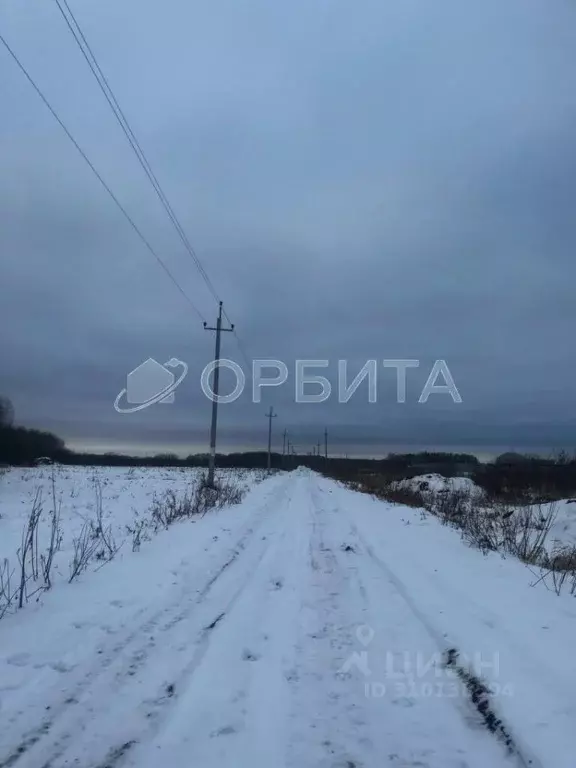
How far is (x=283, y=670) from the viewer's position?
4219 mm

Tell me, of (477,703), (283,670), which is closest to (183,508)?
(283,670)

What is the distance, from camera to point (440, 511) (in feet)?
61.5

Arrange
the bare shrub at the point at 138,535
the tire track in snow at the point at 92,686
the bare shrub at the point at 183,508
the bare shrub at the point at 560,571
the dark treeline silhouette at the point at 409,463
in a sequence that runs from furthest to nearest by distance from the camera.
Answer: the dark treeline silhouette at the point at 409,463, the bare shrub at the point at 183,508, the bare shrub at the point at 138,535, the bare shrub at the point at 560,571, the tire track in snow at the point at 92,686

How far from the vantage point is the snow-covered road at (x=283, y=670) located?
10.3 ft

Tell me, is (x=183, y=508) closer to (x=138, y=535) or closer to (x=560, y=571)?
(x=138, y=535)

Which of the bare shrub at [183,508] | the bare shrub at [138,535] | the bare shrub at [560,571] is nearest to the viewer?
Answer: the bare shrub at [560,571]

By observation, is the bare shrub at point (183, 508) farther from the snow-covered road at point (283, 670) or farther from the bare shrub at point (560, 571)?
the bare shrub at point (560, 571)

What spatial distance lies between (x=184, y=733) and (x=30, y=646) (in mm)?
2020

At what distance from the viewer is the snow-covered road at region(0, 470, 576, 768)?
313 centimetres

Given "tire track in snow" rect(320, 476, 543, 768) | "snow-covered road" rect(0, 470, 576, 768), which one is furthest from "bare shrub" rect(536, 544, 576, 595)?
"tire track in snow" rect(320, 476, 543, 768)

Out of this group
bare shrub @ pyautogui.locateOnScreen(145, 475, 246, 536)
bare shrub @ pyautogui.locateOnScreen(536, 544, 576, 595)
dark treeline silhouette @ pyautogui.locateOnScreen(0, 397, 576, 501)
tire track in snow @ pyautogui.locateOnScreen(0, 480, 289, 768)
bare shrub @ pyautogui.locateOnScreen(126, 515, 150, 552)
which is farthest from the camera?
dark treeline silhouette @ pyautogui.locateOnScreen(0, 397, 576, 501)

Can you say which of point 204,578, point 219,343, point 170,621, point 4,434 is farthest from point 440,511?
point 4,434

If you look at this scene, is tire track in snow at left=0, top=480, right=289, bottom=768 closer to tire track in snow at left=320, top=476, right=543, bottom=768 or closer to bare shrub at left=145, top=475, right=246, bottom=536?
tire track in snow at left=320, top=476, right=543, bottom=768

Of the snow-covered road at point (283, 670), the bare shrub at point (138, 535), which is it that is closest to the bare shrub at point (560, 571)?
the snow-covered road at point (283, 670)
